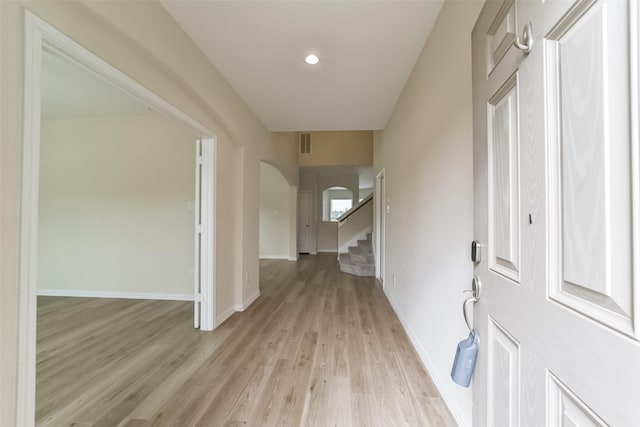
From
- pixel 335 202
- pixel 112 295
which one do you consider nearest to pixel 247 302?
pixel 112 295

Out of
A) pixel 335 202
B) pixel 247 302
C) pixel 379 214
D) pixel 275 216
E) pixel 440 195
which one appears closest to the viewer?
pixel 440 195

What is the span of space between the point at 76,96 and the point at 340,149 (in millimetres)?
5072

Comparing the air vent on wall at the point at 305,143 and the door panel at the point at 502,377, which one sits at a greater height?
the air vent on wall at the point at 305,143

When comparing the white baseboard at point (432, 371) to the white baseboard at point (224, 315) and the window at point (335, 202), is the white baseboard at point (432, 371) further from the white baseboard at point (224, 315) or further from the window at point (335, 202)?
the window at point (335, 202)

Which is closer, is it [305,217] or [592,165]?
[592,165]

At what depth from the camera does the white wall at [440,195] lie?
1.44m

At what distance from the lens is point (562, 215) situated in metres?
0.58

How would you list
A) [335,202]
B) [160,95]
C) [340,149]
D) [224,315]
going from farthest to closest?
[335,202]
[340,149]
[224,315]
[160,95]

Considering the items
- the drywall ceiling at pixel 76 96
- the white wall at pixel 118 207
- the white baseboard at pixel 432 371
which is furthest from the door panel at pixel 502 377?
the white wall at pixel 118 207

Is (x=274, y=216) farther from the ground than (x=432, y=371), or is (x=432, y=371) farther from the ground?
(x=274, y=216)

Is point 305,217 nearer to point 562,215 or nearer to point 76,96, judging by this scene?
point 76,96

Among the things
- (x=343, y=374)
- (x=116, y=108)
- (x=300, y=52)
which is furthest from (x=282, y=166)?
(x=343, y=374)

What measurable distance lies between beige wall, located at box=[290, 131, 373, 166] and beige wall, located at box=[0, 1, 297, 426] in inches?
122

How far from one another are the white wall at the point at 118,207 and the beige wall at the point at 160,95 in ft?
2.99
